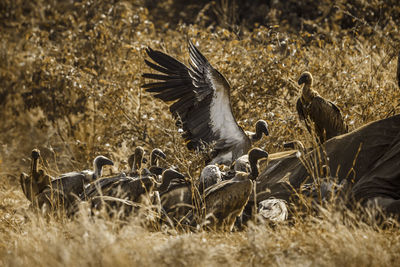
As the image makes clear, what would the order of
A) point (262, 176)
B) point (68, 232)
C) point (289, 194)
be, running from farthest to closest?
point (262, 176) < point (289, 194) < point (68, 232)

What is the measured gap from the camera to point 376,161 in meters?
4.90

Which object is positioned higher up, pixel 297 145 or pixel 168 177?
pixel 297 145

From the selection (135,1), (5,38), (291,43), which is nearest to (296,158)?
(291,43)

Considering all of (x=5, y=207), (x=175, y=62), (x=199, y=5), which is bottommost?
(x=5, y=207)

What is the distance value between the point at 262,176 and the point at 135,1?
7.47 m

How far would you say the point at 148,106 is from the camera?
867cm

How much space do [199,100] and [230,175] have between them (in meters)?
1.16

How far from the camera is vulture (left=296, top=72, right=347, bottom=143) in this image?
559cm

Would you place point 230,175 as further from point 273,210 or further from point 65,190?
point 65,190

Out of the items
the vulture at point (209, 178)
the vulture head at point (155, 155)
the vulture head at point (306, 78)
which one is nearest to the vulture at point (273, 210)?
the vulture at point (209, 178)

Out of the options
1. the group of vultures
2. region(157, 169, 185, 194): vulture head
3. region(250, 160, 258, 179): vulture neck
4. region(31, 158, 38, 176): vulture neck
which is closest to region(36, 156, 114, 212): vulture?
→ the group of vultures

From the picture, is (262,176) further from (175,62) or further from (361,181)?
(175,62)

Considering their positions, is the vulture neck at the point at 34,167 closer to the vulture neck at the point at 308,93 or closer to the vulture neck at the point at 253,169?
the vulture neck at the point at 253,169

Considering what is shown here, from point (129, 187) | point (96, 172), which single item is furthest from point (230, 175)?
point (96, 172)
